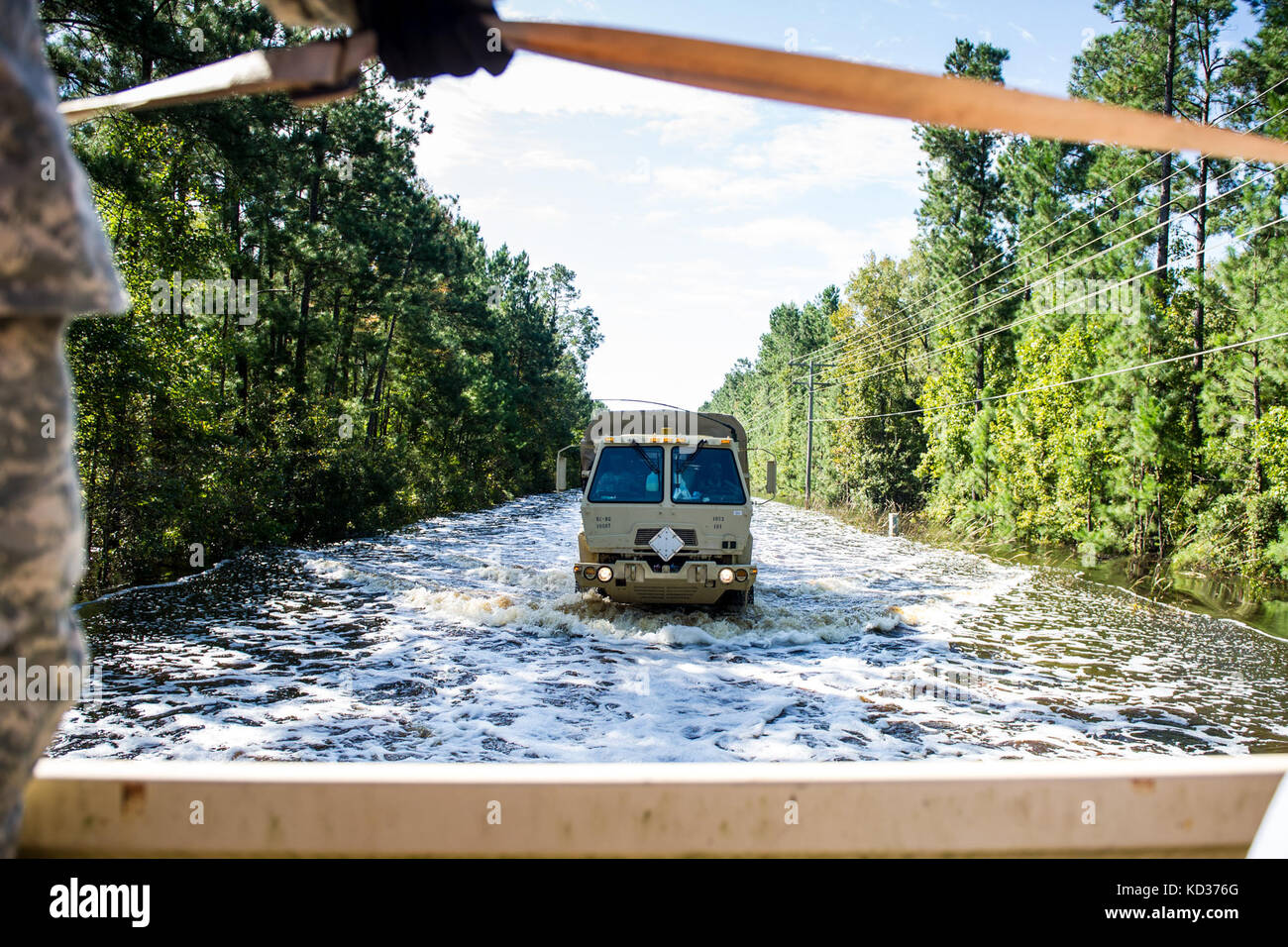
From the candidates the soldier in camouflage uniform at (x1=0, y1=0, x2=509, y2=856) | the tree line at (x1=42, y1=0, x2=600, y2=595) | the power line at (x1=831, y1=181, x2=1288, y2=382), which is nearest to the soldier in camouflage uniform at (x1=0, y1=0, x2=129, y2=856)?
the soldier in camouflage uniform at (x1=0, y1=0, x2=509, y2=856)

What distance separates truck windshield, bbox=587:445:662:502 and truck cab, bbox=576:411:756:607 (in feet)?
0.05

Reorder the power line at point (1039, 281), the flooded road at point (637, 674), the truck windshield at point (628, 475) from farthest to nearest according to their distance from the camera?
the power line at point (1039, 281)
the truck windshield at point (628, 475)
the flooded road at point (637, 674)

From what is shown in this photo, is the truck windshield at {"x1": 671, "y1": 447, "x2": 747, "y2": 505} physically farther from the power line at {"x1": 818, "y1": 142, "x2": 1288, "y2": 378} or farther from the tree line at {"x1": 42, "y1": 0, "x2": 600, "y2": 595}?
the power line at {"x1": 818, "y1": 142, "x2": 1288, "y2": 378}

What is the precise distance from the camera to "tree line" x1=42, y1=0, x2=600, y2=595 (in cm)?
1382

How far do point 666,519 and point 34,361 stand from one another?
996 cm

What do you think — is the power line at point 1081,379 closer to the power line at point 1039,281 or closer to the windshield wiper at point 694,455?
the power line at point 1039,281

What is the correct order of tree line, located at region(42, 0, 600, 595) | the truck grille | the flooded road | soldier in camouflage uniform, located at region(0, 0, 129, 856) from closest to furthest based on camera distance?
soldier in camouflage uniform, located at region(0, 0, 129, 856) < the flooded road < the truck grille < tree line, located at region(42, 0, 600, 595)

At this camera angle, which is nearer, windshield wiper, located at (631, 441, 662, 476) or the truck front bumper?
the truck front bumper

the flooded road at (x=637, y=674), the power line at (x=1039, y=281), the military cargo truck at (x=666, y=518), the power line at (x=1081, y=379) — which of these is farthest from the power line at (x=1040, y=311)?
the military cargo truck at (x=666, y=518)

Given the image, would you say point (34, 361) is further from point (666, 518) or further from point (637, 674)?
point (666, 518)

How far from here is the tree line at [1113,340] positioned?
67.7 ft

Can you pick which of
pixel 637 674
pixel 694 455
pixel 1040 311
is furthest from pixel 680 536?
pixel 1040 311

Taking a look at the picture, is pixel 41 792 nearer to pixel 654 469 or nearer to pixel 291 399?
pixel 654 469

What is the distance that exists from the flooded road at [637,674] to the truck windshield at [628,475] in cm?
215
